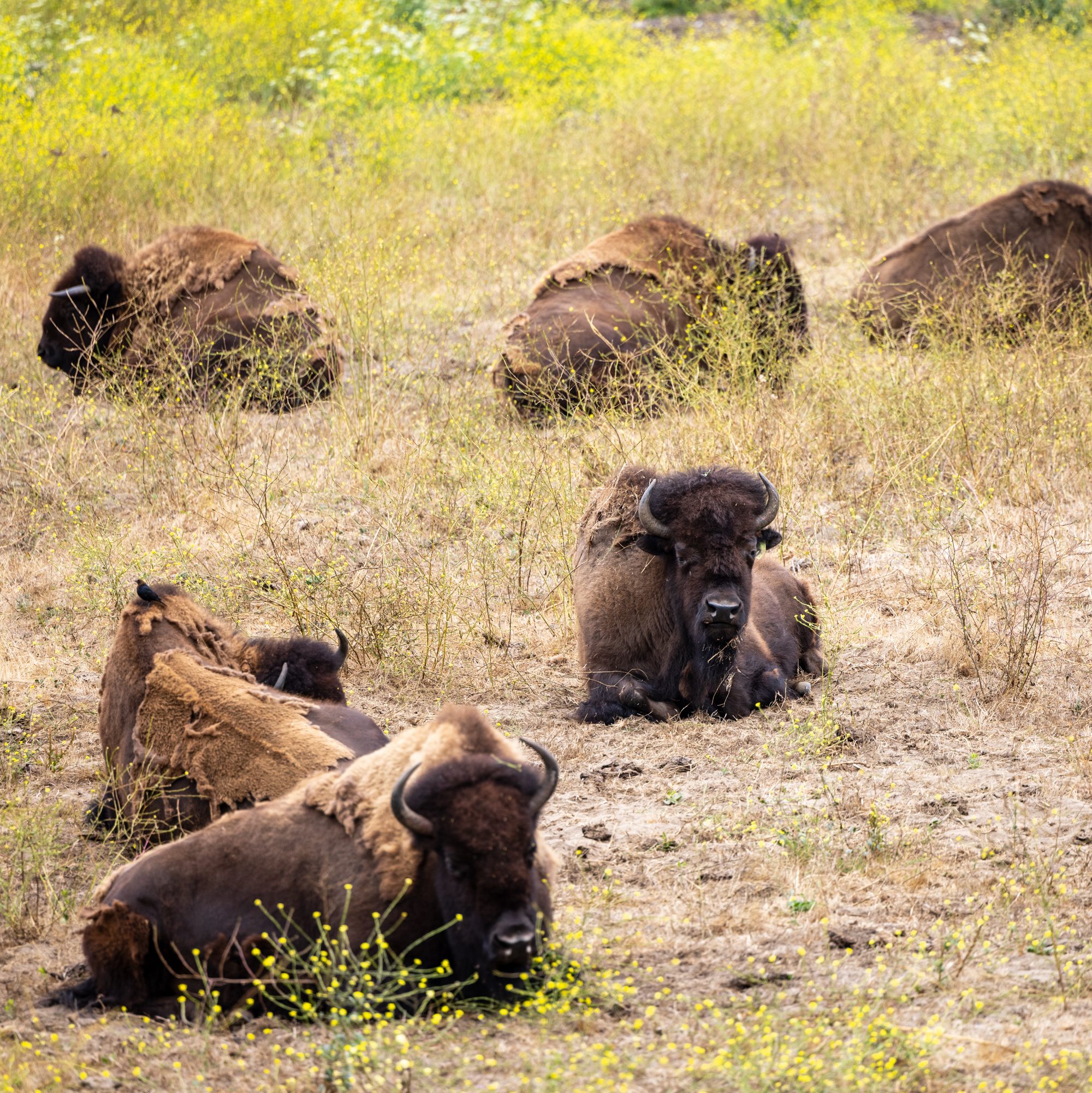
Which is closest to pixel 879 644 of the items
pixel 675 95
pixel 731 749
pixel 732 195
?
pixel 731 749

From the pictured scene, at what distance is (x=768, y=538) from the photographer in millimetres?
7785

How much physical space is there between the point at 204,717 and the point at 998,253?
33.0 feet

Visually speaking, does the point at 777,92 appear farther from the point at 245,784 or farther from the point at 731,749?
the point at 245,784

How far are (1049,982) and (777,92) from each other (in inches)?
643

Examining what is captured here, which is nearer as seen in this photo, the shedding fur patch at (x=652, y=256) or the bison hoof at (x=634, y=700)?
the bison hoof at (x=634, y=700)

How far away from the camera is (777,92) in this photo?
19109mm

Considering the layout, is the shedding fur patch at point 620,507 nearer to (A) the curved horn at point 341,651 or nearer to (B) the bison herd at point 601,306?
(A) the curved horn at point 341,651

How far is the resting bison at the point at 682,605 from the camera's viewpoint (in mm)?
7562

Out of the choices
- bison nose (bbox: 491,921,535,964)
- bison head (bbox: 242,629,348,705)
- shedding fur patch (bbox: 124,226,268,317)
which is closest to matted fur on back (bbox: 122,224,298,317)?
shedding fur patch (bbox: 124,226,268,317)

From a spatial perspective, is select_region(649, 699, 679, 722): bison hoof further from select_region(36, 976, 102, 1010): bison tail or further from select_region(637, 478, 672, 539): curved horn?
select_region(36, 976, 102, 1010): bison tail

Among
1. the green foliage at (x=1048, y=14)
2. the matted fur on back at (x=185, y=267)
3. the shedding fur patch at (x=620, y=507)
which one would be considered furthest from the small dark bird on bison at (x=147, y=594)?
the green foliage at (x=1048, y=14)

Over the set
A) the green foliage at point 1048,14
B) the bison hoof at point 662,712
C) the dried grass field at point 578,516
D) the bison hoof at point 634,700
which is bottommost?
the bison hoof at point 662,712

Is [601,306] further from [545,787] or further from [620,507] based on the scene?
[545,787]

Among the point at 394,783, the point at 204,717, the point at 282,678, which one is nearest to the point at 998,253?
the point at 282,678
